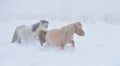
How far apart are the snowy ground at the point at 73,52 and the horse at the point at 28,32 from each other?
3cm

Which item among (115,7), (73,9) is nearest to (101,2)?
(115,7)

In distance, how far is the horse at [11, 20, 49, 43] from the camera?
42.9 inches

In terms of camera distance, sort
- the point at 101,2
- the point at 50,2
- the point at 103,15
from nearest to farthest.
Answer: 1. the point at 103,15
2. the point at 50,2
3. the point at 101,2

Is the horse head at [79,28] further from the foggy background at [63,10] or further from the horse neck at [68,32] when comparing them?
the foggy background at [63,10]

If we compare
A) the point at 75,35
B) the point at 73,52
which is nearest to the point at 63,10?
the point at 75,35

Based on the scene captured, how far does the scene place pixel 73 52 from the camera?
87 cm

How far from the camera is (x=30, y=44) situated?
102cm

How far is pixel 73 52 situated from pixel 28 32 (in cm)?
30

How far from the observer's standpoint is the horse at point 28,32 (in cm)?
109

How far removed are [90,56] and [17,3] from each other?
826 mm

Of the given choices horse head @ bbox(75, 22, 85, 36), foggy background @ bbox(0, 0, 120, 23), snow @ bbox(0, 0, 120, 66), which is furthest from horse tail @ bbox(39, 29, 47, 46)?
foggy background @ bbox(0, 0, 120, 23)

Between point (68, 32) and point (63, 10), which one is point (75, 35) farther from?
point (63, 10)

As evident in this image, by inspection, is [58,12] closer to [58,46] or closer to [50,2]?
[50,2]

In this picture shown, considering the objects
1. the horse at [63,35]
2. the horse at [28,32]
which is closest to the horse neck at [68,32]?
the horse at [63,35]
